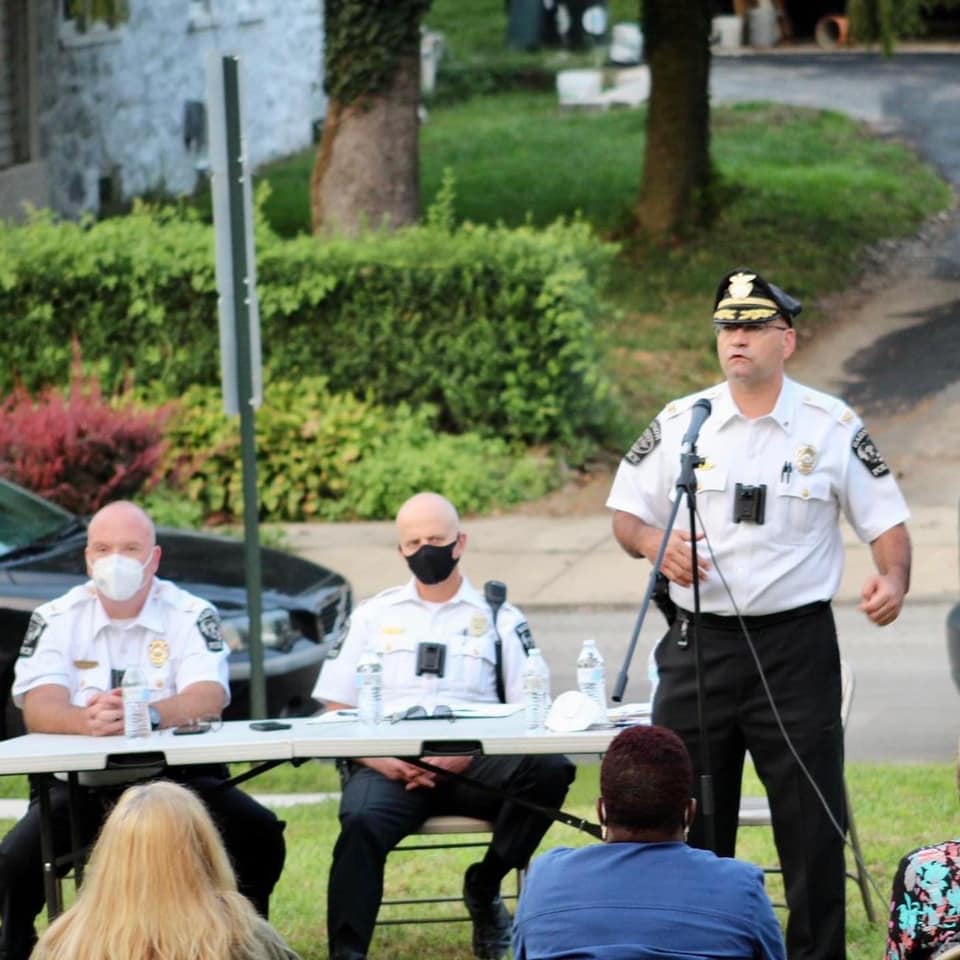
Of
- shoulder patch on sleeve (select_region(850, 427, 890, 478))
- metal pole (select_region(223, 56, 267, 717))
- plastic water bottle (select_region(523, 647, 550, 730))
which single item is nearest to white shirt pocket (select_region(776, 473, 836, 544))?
shoulder patch on sleeve (select_region(850, 427, 890, 478))

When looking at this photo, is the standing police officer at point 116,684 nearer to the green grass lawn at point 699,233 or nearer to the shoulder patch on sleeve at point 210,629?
the shoulder patch on sleeve at point 210,629

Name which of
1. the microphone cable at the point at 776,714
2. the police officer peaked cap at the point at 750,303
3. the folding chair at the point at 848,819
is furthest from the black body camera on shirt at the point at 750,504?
the folding chair at the point at 848,819

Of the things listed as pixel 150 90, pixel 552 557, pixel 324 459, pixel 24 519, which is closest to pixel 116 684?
pixel 24 519

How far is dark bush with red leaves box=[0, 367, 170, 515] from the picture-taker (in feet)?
43.2

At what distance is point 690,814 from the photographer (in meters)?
4.18

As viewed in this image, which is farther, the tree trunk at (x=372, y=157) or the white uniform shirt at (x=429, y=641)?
the tree trunk at (x=372, y=157)

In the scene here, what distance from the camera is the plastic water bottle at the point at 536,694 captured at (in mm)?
5938

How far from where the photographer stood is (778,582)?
5.61m

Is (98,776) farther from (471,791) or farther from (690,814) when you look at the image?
(690,814)

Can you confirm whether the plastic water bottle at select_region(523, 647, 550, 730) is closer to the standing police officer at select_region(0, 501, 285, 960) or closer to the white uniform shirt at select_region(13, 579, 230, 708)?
the standing police officer at select_region(0, 501, 285, 960)

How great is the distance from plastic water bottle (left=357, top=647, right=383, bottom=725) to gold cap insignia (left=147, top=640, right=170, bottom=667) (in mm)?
631

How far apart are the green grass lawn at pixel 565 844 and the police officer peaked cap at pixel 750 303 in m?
1.96

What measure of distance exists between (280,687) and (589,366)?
6.84 meters

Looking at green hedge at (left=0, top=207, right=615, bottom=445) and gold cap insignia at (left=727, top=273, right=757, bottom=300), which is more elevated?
gold cap insignia at (left=727, top=273, right=757, bottom=300)
